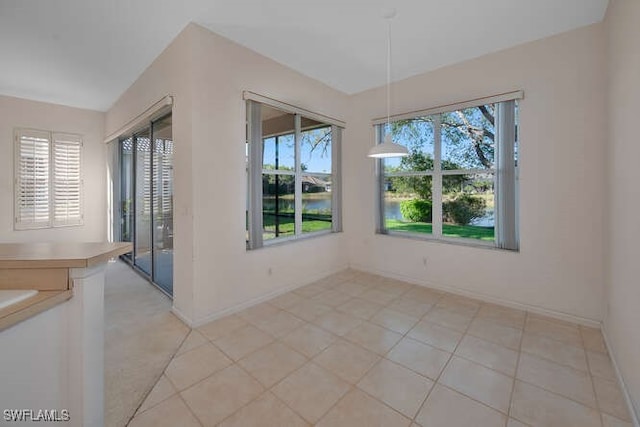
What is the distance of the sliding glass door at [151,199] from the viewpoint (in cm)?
354

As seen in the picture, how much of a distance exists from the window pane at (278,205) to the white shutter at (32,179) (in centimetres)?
421

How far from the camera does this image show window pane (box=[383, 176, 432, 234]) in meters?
3.93

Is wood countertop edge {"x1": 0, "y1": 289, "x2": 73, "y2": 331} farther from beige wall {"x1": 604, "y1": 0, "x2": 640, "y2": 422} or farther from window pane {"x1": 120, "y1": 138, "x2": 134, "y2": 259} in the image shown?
window pane {"x1": 120, "y1": 138, "x2": 134, "y2": 259}

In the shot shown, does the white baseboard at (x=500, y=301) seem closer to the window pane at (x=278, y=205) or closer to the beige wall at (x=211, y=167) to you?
the window pane at (x=278, y=205)

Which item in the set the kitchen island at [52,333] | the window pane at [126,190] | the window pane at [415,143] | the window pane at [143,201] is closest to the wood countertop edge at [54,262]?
the kitchen island at [52,333]

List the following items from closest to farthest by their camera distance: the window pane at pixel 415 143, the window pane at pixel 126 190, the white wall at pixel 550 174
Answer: the white wall at pixel 550 174
the window pane at pixel 415 143
the window pane at pixel 126 190

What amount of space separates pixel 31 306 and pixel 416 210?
3954 millimetres

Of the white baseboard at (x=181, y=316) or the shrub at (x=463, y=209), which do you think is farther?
the shrub at (x=463, y=209)

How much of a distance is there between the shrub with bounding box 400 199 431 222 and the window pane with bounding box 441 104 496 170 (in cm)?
58

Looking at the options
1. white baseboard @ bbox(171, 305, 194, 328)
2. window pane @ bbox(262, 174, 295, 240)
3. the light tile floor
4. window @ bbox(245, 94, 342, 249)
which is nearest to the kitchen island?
the light tile floor

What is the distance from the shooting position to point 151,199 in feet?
12.7

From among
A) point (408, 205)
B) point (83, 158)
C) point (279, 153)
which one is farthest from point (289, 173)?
point (83, 158)

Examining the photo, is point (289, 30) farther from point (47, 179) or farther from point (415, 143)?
point (47, 179)

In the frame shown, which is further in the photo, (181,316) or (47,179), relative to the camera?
(47,179)
